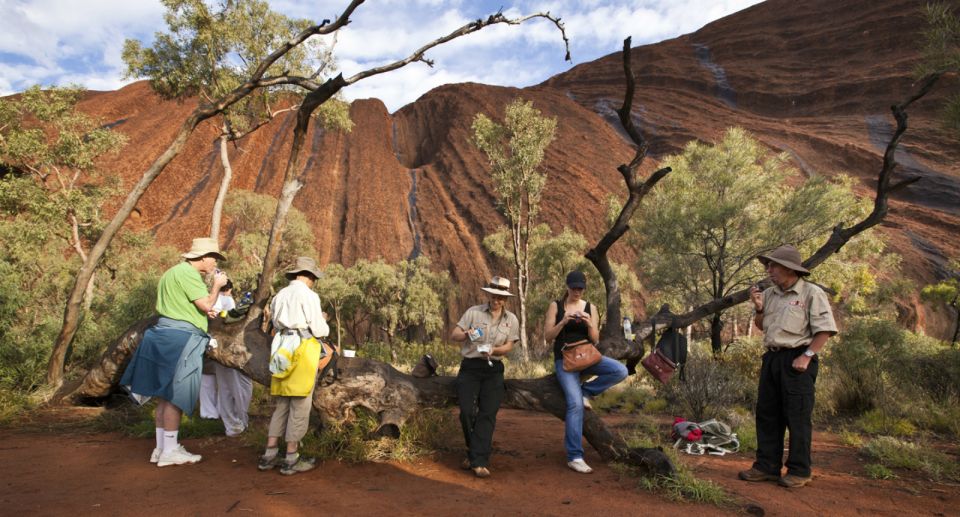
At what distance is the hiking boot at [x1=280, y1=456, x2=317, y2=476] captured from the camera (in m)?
4.07

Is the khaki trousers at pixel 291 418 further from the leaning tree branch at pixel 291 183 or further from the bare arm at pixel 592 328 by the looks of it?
the bare arm at pixel 592 328

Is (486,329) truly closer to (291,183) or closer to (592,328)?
(592,328)

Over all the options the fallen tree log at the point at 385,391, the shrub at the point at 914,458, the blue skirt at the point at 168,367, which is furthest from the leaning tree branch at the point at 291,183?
the shrub at the point at 914,458

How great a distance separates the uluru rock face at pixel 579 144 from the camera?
35969 millimetres

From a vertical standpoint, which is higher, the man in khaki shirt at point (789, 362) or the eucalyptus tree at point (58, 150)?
the eucalyptus tree at point (58, 150)

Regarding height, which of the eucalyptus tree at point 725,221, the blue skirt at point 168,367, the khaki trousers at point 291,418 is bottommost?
the khaki trousers at point 291,418

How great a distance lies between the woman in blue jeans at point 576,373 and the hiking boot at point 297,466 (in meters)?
2.30

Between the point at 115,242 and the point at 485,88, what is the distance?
42082mm

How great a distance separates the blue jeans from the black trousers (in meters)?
1.22

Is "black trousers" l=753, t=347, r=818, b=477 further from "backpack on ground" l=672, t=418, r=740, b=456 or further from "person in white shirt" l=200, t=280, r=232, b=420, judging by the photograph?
"person in white shirt" l=200, t=280, r=232, b=420

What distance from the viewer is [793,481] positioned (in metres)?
3.98

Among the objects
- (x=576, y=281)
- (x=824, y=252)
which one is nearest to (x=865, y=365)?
(x=824, y=252)

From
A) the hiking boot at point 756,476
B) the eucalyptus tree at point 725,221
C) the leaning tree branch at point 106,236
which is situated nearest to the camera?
the hiking boot at point 756,476

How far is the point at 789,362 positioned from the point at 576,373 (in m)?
1.77
